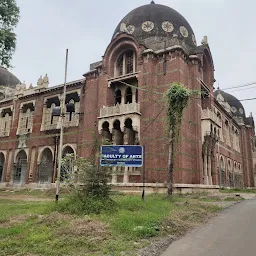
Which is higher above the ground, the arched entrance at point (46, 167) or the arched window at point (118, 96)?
the arched window at point (118, 96)

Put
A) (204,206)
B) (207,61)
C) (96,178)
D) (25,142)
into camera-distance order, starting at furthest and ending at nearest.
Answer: (25,142) < (207,61) < (204,206) < (96,178)

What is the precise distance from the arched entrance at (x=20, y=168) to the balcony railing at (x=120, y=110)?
12.0m

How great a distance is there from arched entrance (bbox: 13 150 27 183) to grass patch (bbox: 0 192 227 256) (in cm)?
1978

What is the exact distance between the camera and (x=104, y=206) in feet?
29.7

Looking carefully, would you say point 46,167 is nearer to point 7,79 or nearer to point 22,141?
point 22,141

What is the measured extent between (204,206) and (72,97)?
58.8 feet

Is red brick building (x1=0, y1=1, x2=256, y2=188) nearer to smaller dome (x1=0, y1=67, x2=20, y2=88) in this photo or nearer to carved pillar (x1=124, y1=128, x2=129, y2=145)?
carved pillar (x1=124, y1=128, x2=129, y2=145)

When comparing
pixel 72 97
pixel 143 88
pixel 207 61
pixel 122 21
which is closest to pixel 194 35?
pixel 207 61

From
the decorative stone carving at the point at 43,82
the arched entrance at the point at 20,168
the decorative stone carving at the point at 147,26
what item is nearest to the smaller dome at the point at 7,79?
the decorative stone carving at the point at 43,82

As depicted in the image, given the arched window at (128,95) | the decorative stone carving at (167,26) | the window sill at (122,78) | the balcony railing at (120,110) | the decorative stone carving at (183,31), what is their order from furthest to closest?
the decorative stone carving at (183,31) < the decorative stone carving at (167,26) < the arched window at (128,95) < the window sill at (122,78) < the balcony railing at (120,110)

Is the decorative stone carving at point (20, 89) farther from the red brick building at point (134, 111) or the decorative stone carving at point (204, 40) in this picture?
the decorative stone carving at point (204, 40)

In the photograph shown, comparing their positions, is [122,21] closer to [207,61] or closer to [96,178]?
[207,61]

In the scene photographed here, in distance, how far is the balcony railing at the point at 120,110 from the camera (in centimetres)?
2000

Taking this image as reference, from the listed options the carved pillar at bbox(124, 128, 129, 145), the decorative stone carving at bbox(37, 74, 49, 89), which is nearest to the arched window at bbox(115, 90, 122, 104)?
the carved pillar at bbox(124, 128, 129, 145)
